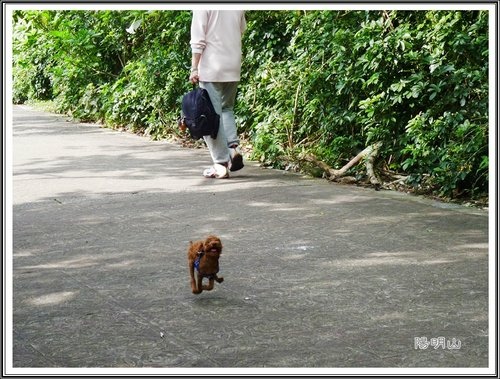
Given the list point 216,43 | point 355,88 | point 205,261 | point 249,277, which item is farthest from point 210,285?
point 355,88

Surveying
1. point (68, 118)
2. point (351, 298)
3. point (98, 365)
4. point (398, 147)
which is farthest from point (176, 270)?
point (68, 118)

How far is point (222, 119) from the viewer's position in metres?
7.98

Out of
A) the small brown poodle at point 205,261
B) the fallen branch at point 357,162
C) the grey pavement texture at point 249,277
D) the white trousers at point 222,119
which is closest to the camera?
the grey pavement texture at point 249,277

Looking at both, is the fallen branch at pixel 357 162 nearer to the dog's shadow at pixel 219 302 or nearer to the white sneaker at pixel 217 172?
the white sneaker at pixel 217 172

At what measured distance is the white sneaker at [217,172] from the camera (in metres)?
7.88

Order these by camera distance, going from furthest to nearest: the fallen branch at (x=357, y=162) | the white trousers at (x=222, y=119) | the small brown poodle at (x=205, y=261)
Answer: the white trousers at (x=222, y=119)
the fallen branch at (x=357, y=162)
the small brown poodle at (x=205, y=261)

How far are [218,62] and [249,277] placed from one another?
3.51 metres

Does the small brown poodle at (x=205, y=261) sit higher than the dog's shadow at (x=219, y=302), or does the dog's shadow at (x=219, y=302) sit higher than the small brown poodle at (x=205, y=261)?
the small brown poodle at (x=205, y=261)

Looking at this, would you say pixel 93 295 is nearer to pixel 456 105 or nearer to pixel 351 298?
pixel 351 298

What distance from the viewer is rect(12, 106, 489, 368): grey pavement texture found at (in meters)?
3.54

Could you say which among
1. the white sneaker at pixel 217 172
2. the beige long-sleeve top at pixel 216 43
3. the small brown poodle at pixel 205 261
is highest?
the beige long-sleeve top at pixel 216 43

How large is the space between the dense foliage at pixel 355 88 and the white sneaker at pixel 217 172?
0.82 metres

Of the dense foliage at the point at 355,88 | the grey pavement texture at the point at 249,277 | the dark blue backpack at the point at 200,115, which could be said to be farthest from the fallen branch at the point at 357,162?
the dark blue backpack at the point at 200,115

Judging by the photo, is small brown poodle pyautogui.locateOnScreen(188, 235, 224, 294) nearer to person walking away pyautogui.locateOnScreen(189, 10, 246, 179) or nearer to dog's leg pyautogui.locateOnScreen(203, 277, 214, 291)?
dog's leg pyautogui.locateOnScreen(203, 277, 214, 291)
